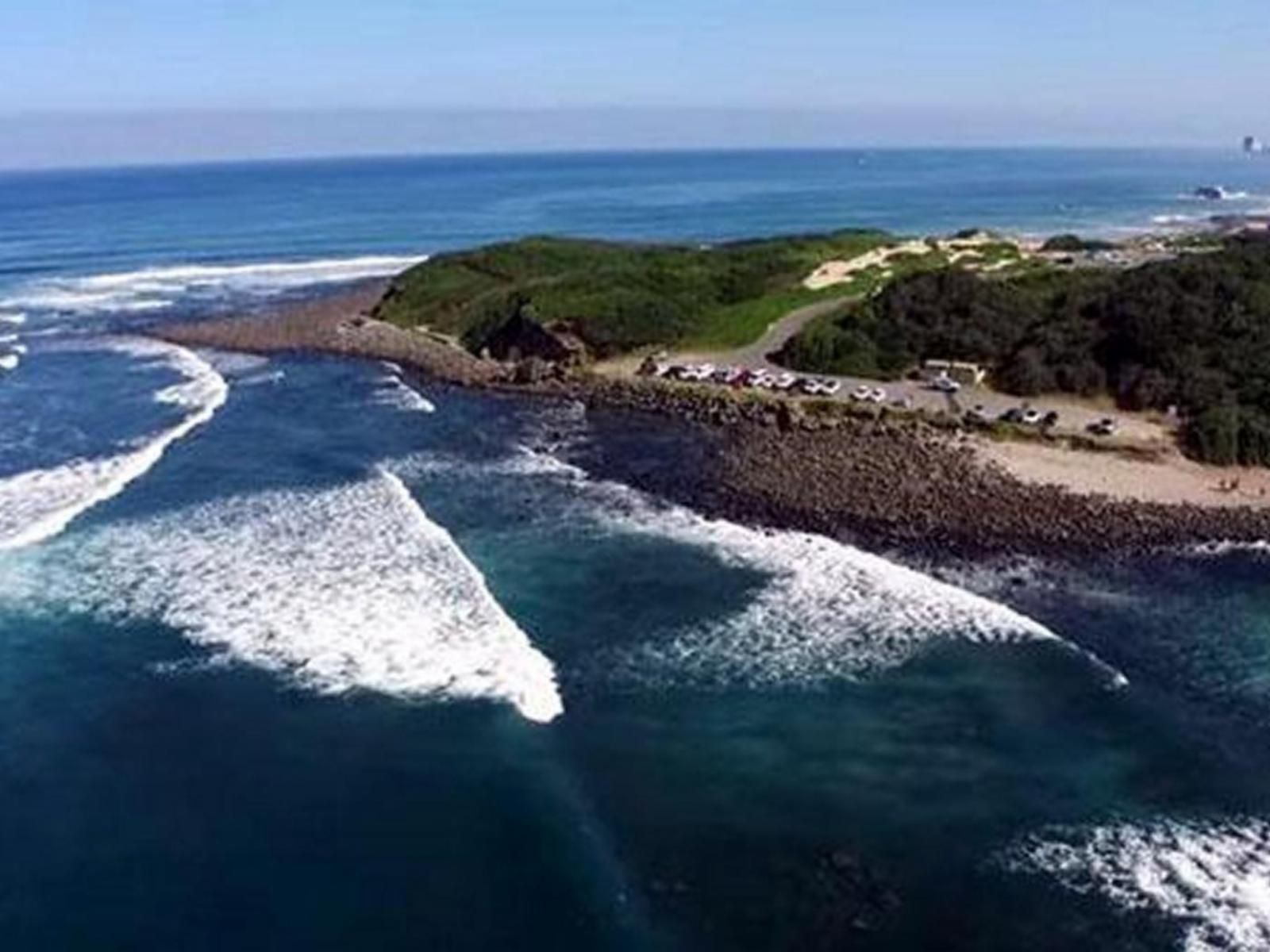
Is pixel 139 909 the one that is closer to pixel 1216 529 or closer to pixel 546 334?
pixel 1216 529

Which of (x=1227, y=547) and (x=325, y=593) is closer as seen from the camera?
(x=325, y=593)

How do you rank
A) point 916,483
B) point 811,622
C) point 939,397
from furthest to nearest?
1. point 939,397
2. point 916,483
3. point 811,622

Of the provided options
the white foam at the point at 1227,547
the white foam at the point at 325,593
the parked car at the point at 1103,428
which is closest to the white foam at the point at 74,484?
the white foam at the point at 325,593

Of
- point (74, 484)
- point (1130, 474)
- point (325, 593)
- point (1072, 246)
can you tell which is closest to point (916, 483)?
point (1130, 474)

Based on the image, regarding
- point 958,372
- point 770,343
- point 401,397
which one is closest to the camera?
point 958,372

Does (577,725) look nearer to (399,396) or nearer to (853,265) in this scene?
(399,396)

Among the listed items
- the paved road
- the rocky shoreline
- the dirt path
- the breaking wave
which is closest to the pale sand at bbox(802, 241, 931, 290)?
the dirt path

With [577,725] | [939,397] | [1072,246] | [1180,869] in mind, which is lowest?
[1180,869]
